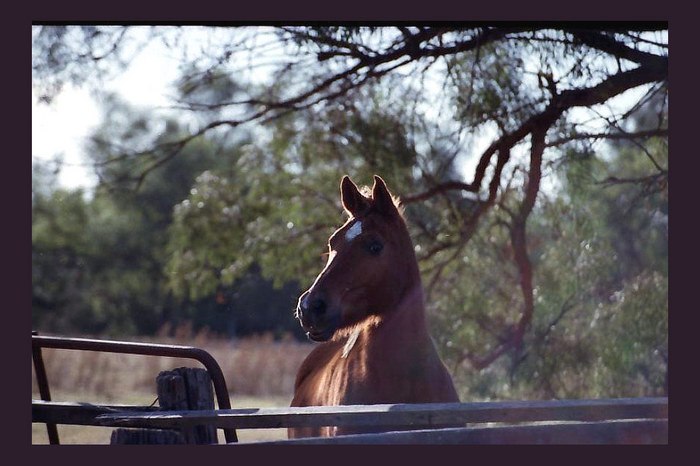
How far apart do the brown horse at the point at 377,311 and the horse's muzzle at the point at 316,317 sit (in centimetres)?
1

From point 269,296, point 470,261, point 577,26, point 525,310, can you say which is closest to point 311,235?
point 470,261

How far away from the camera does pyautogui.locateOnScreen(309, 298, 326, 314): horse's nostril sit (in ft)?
13.1

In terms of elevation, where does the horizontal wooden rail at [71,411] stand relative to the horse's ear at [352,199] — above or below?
below

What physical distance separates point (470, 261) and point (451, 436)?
5435 mm

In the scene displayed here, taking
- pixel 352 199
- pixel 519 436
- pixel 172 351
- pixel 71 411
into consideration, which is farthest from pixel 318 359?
pixel 519 436

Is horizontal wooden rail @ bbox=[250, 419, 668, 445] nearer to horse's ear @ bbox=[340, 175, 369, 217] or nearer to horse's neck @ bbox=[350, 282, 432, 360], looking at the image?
horse's neck @ bbox=[350, 282, 432, 360]

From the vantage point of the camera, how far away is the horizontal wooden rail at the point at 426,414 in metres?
3.13

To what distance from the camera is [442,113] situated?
6977 millimetres

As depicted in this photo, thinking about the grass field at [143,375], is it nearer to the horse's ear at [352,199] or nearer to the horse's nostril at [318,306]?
the horse's ear at [352,199]

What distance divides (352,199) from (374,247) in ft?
1.08

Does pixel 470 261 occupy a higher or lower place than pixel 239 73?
lower

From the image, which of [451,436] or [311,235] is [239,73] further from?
[451,436]

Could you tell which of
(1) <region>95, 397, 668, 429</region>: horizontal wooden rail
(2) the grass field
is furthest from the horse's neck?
(2) the grass field

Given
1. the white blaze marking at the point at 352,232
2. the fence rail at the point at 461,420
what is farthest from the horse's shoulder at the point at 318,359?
the fence rail at the point at 461,420
